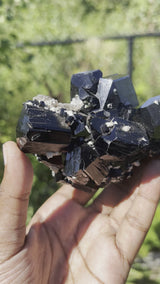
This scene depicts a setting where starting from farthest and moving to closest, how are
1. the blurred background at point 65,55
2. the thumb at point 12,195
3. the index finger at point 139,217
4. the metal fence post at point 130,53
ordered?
the metal fence post at point 130,53 < the blurred background at point 65,55 < the index finger at point 139,217 < the thumb at point 12,195

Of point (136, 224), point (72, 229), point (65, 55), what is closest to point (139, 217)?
point (136, 224)

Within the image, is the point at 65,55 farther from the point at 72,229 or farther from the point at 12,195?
the point at 12,195

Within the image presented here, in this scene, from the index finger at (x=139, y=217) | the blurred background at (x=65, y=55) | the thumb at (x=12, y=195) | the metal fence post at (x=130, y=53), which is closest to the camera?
the thumb at (x=12, y=195)

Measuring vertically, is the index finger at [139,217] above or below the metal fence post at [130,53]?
below

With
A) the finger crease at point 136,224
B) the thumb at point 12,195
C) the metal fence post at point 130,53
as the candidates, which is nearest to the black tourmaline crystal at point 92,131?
the thumb at point 12,195

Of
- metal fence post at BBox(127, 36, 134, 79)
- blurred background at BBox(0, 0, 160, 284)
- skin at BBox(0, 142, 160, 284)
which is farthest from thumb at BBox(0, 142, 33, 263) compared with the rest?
metal fence post at BBox(127, 36, 134, 79)

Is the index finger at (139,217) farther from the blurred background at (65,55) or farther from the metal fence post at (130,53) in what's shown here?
the metal fence post at (130,53)

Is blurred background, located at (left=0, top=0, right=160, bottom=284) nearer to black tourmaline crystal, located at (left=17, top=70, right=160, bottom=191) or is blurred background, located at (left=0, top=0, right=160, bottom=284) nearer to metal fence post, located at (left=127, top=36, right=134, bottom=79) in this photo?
metal fence post, located at (left=127, top=36, right=134, bottom=79)
